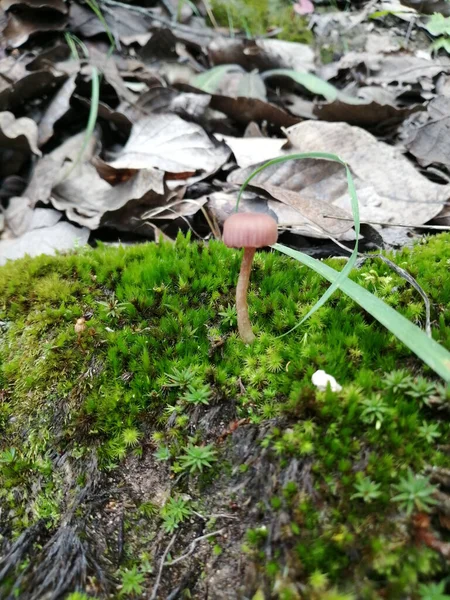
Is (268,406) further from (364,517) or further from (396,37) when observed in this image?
(396,37)

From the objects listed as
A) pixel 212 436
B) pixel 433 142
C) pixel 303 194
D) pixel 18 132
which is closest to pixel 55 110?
pixel 18 132

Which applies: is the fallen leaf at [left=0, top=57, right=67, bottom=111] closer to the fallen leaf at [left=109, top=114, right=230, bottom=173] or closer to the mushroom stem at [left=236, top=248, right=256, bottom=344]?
the fallen leaf at [left=109, top=114, right=230, bottom=173]

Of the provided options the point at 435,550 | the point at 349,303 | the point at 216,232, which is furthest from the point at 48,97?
the point at 435,550

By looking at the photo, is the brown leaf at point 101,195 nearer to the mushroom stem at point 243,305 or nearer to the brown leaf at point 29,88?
the brown leaf at point 29,88

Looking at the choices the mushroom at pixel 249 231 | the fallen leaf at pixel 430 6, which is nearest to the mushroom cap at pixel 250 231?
the mushroom at pixel 249 231

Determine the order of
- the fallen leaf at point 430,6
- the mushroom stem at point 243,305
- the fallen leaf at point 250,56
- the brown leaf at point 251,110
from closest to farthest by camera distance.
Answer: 1. the mushroom stem at point 243,305
2. the brown leaf at point 251,110
3. the fallen leaf at point 250,56
4. the fallen leaf at point 430,6

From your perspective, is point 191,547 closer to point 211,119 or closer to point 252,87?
point 211,119
